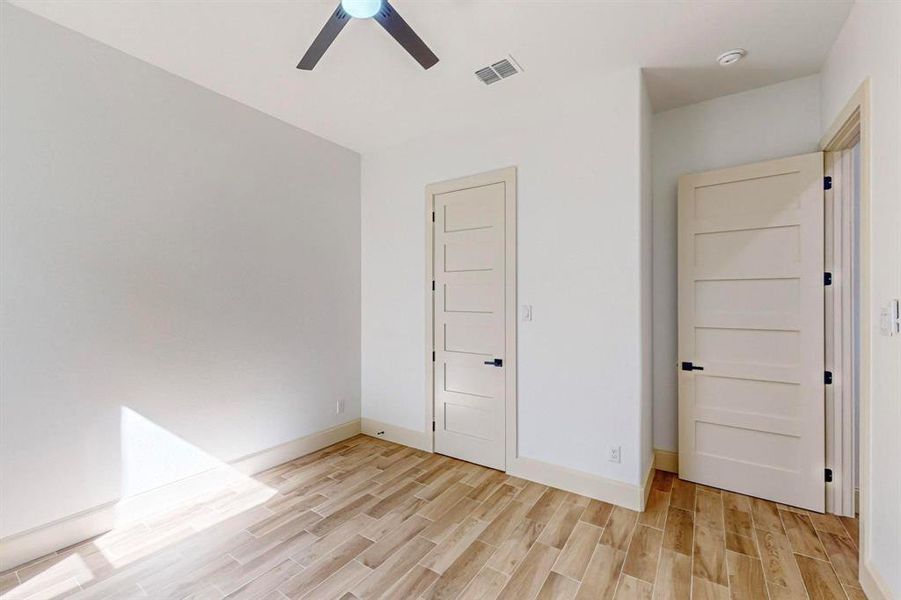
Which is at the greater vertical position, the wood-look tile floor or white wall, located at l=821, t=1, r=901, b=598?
white wall, located at l=821, t=1, r=901, b=598

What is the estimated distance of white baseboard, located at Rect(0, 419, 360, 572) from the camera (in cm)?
204

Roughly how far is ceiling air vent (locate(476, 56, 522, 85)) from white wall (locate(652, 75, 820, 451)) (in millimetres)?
1463

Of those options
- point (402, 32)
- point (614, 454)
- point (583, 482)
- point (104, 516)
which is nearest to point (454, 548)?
point (583, 482)

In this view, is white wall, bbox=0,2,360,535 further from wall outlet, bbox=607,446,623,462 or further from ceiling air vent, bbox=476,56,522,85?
wall outlet, bbox=607,446,623,462

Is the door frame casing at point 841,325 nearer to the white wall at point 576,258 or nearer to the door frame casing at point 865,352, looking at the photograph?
the door frame casing at point 865,352

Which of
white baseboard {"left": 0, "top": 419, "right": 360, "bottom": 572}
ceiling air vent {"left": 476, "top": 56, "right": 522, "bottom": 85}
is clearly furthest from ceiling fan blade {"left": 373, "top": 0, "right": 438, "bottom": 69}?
white baseboard {"left": 0, "top": 419, "right": 360, "bottom": 572}

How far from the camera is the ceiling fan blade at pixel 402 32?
1741 mm

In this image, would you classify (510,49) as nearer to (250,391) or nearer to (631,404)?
(631,404)

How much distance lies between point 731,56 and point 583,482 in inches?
118

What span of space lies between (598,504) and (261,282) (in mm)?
3078

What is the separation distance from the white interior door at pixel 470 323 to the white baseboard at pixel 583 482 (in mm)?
217

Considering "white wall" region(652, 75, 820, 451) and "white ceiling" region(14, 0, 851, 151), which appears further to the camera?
"white wall" region(652, 75, 820, 451)

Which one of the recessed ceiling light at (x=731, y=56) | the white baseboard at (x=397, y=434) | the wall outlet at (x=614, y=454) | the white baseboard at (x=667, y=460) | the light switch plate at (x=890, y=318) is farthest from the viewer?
the white baseboard at (x=397, y=434)

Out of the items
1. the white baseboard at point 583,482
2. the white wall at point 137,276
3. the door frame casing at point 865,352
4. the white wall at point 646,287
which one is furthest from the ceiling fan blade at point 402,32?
the white baseboard at point 583,482
